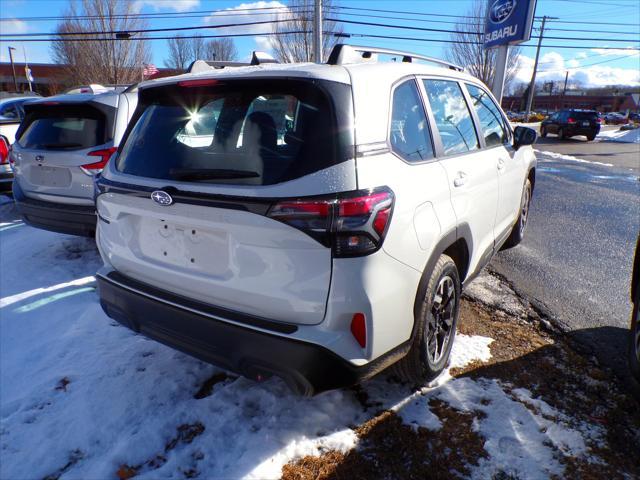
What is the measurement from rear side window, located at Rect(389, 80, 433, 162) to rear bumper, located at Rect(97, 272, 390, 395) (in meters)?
1.03

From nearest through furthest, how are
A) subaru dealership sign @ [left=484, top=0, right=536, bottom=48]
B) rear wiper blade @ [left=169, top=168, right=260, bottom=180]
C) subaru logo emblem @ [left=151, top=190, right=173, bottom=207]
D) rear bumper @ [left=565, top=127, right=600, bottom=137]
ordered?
rear wiper blade @ [left=169, top=168, right=260, bottom=180]
subaru logo emblem @ [left=151, top=190, right=173, bottom=207]
subaru dealership sign @ [left=484, top=0, right=536, bottom=48]
rear bumper @ [left=565, top=127, right=600, bottom=137]

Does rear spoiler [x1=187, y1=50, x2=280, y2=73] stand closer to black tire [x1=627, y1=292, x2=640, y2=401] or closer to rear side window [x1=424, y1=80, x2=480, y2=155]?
rear side window [x1=424, y1=80, x2=480, y2=155]

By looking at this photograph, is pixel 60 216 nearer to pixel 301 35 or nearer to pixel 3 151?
pixel 3 151

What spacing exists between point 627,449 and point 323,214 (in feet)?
6.44

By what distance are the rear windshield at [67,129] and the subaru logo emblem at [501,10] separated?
11.2m

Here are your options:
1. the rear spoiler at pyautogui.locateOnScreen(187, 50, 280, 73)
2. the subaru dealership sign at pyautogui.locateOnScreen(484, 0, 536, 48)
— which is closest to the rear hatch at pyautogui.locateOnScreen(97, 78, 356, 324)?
the rear spoiler at pyautogui.locateOnScreen(187, 50, 280, 73)

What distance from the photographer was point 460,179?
2.69 m

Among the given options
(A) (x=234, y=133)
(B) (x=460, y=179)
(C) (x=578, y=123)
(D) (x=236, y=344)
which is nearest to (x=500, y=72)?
Result: (B) (x=460, y=179)

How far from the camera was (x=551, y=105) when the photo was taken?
3588 inches

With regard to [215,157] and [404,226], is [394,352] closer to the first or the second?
[404,226]

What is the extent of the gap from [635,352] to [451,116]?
6.00 feet

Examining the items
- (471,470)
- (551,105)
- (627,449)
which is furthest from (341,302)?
(551,105)

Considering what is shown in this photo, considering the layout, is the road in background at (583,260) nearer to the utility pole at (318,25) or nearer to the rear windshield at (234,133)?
the rear windshield at (234,133)

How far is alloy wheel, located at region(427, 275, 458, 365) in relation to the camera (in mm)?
2561
